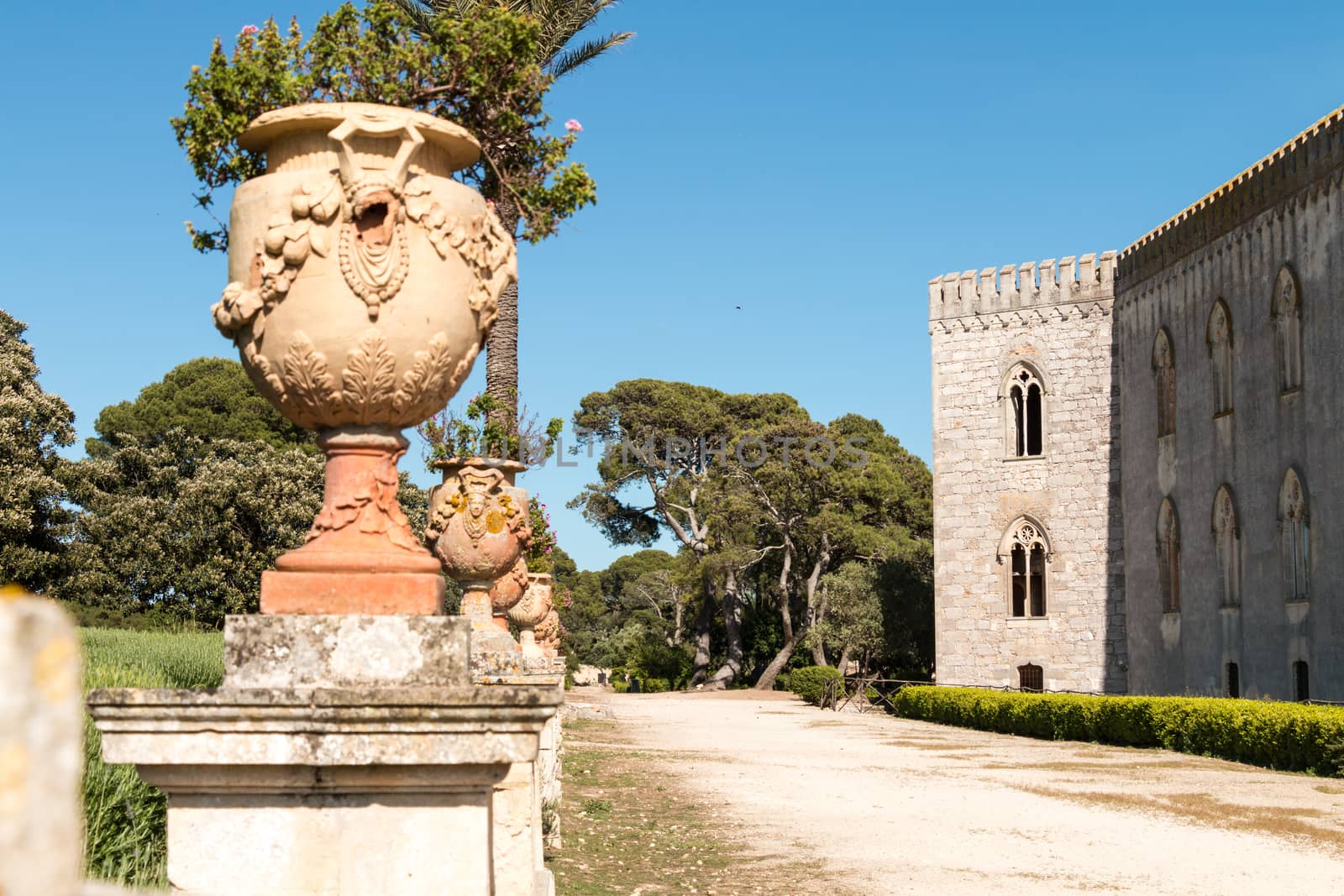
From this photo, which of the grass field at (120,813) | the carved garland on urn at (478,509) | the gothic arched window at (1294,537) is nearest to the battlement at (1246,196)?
the gothic arched window at (1294,537)

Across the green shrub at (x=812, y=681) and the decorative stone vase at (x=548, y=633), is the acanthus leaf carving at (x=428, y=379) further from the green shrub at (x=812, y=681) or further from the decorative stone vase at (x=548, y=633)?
the green shrub at (x=812, y=681)

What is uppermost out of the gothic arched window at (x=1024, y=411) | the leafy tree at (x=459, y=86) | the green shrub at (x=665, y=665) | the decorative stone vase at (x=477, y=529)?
the gothic arched window at (x=1024, y=411)

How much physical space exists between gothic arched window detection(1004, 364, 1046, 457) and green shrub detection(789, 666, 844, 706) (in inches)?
294

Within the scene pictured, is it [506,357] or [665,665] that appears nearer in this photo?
[506,357]

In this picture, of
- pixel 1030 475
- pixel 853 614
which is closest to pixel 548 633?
pixel 1030 475

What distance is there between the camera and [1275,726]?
56.0 ft

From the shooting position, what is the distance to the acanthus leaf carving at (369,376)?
3449 millimetres

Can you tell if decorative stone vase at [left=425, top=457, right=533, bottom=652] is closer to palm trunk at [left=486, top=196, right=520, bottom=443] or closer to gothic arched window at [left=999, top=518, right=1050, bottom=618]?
palm trunk at [left=486, top=196, right=520, bottom=443]

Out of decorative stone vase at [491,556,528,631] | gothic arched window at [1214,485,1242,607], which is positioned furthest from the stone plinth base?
gothic arched window at [1214,485,1242,607]

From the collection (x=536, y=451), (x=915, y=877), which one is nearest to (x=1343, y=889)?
(x=915, y=877)

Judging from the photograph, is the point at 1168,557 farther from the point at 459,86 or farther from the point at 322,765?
the point at 322,765

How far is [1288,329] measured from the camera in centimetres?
2333

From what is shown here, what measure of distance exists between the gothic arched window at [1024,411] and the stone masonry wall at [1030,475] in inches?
8.5

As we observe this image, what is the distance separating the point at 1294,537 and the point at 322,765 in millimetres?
22927
